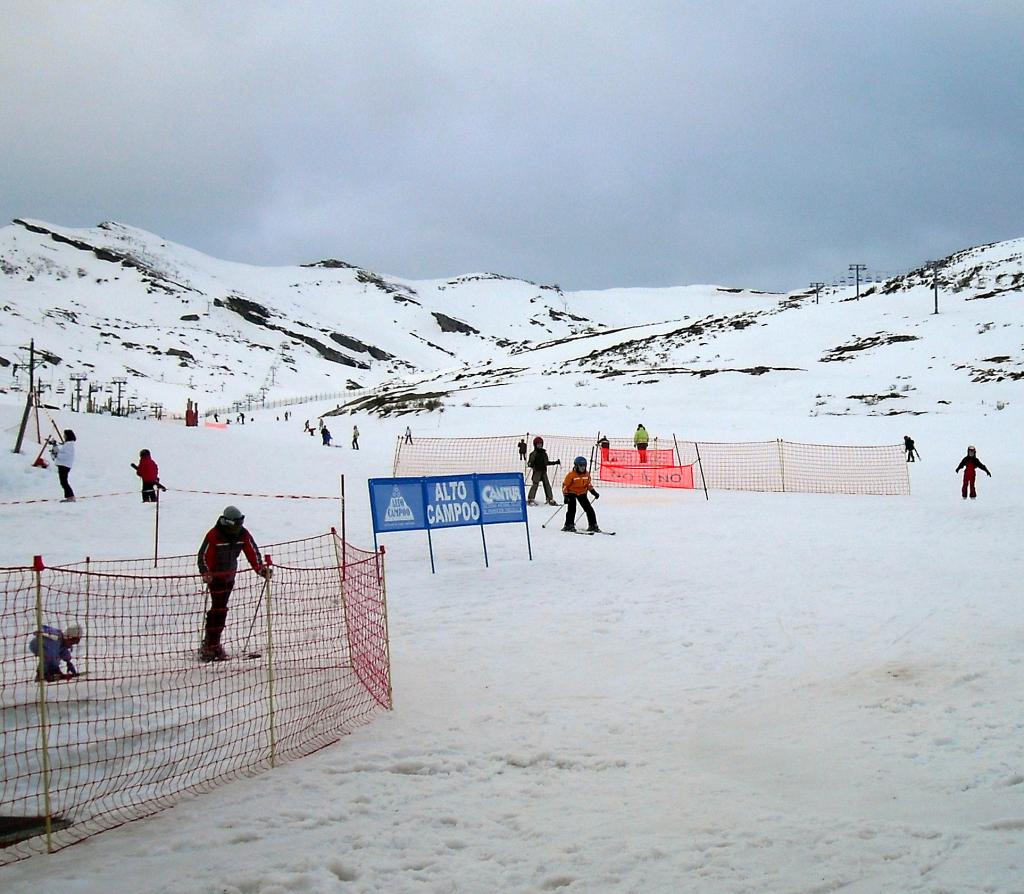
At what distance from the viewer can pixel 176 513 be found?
19094mm

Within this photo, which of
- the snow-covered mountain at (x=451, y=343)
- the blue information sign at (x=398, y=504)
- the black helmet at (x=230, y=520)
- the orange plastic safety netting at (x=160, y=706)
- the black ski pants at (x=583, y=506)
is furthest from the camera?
the snow-covered mountain at (x=451, y=343)

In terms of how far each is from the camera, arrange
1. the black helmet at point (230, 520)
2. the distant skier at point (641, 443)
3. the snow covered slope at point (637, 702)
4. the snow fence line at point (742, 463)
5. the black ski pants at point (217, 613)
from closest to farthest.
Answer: the snow covered slope at point (637, 702)
the black ski pants at point (217, 613)
the black helmet at point (230, 520)
the snow fence line at point (742, 463)
the distant skier at point (641, 443)

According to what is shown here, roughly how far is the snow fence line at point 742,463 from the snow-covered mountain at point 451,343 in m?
13.6

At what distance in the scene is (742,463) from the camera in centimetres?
3066

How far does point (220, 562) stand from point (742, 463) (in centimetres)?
2450

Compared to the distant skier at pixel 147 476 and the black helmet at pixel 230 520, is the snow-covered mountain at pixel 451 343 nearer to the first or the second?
the distant skier at pixel 147 476

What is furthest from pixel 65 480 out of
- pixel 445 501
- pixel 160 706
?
pixel 160 706

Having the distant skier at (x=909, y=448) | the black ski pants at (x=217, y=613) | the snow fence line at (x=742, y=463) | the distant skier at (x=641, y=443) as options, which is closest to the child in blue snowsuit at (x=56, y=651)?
the black ski pants at (x=217, y=613)

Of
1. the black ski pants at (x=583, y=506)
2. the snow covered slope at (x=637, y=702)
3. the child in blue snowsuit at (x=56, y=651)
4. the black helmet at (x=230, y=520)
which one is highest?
the black helmet at (x=230, y=520)

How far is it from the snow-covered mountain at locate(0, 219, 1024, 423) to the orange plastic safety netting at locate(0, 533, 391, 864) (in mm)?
40278

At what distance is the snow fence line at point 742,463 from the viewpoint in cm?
2622

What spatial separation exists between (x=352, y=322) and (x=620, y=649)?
174 meters

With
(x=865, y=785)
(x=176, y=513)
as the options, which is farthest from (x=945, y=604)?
(x=176, y=513)

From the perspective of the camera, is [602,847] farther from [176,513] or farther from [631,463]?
[631,463]
